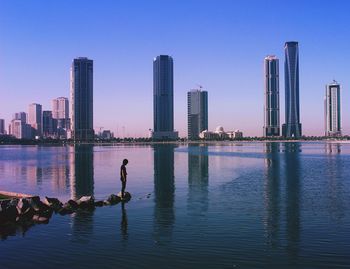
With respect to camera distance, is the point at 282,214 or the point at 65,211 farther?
the point at 65,211

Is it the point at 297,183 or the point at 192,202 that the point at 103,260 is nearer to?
the point at 192,202

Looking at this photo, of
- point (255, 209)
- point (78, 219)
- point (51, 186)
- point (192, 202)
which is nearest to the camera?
point (78, 219)

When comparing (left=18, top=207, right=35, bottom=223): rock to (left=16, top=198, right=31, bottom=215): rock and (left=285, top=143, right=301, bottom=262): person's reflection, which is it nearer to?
(left=16, top=198, right=31, bottom=215): rock

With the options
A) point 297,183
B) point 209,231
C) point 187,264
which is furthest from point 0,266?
point 297,183

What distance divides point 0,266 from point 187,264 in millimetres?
8237

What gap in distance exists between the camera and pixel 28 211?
28969 mm

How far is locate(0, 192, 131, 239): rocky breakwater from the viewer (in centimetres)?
2655

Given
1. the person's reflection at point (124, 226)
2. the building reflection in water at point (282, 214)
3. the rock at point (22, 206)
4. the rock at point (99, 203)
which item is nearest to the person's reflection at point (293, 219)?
the building reflection in water at point (282, 214)

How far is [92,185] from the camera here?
50.8 metres

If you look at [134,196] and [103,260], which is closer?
[103,260]

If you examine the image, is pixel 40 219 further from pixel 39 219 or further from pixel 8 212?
pixel 8 212

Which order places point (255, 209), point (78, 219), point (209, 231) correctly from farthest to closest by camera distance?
point (255, 209) → point (78, 219) → point (209, 231)

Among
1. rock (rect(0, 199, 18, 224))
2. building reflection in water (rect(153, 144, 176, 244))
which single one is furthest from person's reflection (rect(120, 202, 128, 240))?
rock (rect(0, 199, 18, 224))

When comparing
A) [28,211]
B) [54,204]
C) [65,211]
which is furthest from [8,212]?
[65,211]
